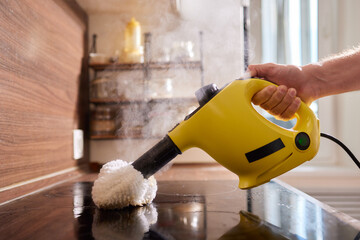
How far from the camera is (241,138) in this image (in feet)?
2.21

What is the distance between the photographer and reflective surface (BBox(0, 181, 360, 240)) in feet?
1.63

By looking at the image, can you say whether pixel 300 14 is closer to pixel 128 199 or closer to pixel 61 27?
pixel 61 27

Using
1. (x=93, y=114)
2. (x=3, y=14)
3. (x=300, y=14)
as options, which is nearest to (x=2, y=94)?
(x=3, y=14)

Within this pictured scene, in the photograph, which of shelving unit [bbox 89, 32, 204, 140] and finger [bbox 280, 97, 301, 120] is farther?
shelving unit [bbox 89, 32, 204, 140]

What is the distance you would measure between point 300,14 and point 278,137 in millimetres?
1573

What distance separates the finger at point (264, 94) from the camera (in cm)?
73

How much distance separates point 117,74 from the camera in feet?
6.12

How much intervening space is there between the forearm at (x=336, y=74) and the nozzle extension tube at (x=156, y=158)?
46cm

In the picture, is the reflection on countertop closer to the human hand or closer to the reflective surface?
the reflective surface

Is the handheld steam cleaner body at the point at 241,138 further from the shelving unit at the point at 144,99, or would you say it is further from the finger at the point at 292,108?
the shelving unit at the point at 144,99

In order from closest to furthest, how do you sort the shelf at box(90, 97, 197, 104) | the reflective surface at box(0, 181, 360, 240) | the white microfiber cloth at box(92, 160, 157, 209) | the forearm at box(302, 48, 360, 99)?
the reflective surface at box(0, 181, 360, 240) < the white microfiber cloth at box(92, 160, 157, 209) < the forearm at box(302, 48, 360, 99) < the shelf at box(90, 97, 197, 104)

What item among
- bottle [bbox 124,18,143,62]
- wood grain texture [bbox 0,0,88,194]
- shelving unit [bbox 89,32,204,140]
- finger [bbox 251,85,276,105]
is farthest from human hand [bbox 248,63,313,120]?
bottle [bbox 124,18,143,62]

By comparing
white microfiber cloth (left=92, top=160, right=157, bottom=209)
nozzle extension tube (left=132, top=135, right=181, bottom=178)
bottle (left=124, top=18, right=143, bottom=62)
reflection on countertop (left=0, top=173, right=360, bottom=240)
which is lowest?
reflection on countertop (left=0, top=173, right=360, bottom=240)

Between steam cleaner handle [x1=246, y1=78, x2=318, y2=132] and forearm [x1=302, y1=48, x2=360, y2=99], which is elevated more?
forearm [x1=302, y1=48, x2=360, y2=99]
